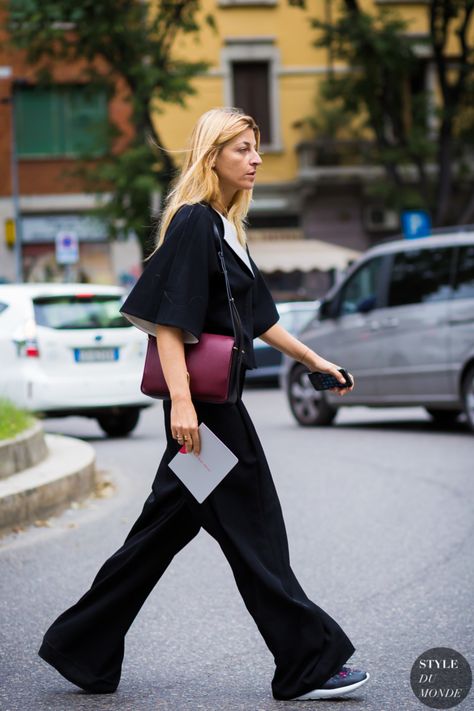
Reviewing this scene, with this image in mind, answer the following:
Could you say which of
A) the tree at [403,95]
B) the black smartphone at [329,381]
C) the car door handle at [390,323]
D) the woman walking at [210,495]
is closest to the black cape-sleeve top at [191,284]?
the woman walking at [210,495]

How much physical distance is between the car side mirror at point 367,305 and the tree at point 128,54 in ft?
41.4

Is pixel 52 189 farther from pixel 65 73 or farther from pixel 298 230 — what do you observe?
pixel 298 230

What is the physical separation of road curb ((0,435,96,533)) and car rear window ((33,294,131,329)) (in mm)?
3808

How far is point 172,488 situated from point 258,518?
0.92ft

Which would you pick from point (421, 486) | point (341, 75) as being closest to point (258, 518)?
point (421, 486)

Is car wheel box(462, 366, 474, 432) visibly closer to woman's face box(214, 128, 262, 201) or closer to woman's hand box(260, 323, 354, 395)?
woman's hand box(260, 323, 354, 395)

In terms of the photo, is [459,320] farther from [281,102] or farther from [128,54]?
[281,102]

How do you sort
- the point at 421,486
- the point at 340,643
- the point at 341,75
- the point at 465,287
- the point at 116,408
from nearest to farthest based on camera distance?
the point at 340,643
the point at 421,486
the point at 465,287
the point at 116,408
the point at 341,75

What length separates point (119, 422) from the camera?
48.9 feet

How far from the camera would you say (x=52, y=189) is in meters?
34.4

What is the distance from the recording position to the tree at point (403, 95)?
27.7 m

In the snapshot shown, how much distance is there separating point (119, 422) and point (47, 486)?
21.3 feet

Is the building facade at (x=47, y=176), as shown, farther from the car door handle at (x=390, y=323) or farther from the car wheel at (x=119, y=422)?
the car door handle at (x=390, y=323)

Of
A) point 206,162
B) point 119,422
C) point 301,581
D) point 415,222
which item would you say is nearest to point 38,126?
point 415,222
